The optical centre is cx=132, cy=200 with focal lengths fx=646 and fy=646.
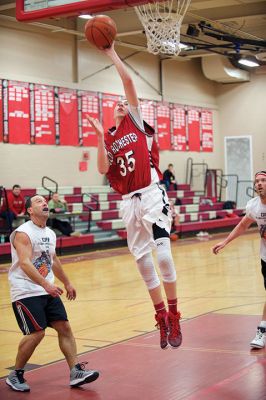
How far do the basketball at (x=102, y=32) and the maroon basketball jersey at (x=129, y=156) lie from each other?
0.60 m

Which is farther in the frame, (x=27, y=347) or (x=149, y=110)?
(x=149, y=110)

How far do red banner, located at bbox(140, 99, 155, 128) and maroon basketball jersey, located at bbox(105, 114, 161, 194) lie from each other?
14980 mm

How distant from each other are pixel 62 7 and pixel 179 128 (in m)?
14.7

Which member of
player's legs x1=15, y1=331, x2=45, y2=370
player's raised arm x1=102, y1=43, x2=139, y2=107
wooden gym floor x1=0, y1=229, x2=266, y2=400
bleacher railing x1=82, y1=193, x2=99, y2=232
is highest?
player's raised arm x1=102, y1=43, x2=139, y2=107

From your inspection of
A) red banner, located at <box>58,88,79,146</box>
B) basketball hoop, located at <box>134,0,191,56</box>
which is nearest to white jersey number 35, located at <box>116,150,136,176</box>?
basketball hoop, located at <box>134,0,191,56</box>

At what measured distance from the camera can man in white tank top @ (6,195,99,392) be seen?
15.8ft

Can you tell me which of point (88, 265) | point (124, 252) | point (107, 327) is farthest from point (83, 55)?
point (107, 327)

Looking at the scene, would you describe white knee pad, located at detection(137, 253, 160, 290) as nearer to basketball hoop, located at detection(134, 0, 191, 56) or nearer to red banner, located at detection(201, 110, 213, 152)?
basketball hoop, located at detection(134, 0, 191, 56)

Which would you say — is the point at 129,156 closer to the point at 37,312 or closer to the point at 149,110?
the point at 37,312

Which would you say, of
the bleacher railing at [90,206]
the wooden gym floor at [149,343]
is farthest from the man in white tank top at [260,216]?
the bleacher railing at [90,206]

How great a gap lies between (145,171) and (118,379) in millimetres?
1625

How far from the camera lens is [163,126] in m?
21.0

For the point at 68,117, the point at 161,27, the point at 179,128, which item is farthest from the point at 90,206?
the point at 161,27

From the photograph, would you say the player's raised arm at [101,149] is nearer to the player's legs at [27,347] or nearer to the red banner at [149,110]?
the player's legs at [27,347]
